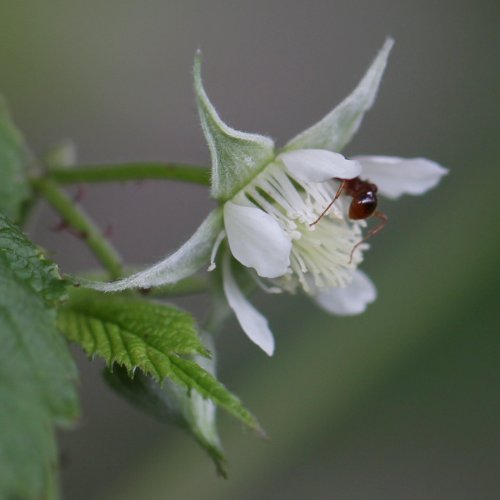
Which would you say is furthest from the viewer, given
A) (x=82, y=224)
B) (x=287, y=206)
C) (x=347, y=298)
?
(x=347, y=298)

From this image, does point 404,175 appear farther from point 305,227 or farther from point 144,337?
point 144,337

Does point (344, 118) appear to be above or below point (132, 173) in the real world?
below

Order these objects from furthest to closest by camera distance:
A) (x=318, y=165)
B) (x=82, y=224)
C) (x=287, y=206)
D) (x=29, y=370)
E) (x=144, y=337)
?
(x=82, y=224) < (x=287, y=206) < (x=318, y=165) < (x=144, y=337) < (x=29, y=370)

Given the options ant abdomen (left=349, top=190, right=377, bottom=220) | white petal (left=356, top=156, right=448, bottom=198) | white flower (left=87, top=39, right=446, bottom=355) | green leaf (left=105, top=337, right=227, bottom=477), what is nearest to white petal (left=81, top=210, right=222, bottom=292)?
white flower (left=87, top=39, right=446, bottom=355)

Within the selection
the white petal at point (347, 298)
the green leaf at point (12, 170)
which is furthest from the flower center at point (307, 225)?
the green leaf at point (12, 170)

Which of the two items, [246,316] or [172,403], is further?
[246,316]

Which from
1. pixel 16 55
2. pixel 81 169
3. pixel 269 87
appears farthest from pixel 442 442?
pixel 81 169

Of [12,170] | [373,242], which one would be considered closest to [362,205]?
[12,170]

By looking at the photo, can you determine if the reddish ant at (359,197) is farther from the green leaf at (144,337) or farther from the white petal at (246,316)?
the green leaf at (144,337)
